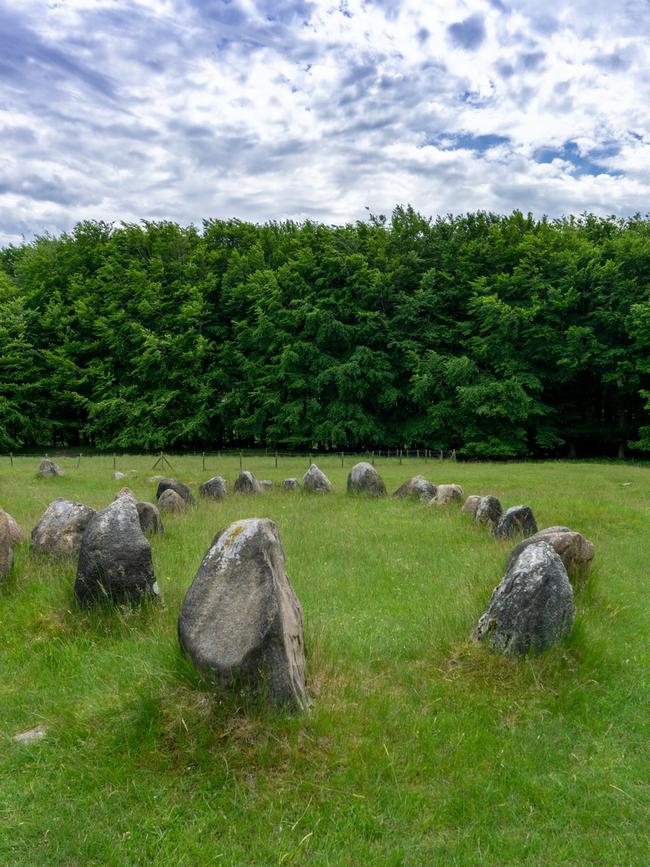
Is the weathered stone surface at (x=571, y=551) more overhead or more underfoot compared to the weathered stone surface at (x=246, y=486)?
more overhead

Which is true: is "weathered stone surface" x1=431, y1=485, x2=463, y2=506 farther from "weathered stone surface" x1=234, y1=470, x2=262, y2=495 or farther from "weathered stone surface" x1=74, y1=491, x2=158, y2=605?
"weathered stone surface" x1=74, y1=491, x2=158, y2=605

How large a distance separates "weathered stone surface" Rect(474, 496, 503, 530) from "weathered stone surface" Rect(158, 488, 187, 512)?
728 cm

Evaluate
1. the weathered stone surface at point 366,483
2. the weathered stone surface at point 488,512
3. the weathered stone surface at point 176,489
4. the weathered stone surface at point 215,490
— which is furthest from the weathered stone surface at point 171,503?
the weathered stone surface at point 488,512

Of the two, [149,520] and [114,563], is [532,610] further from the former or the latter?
[149,520]

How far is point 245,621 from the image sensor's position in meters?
5.20

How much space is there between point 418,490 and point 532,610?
38.7ft

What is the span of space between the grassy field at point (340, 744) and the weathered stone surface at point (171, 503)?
6.75 metres

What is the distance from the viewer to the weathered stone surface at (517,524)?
40.0ft

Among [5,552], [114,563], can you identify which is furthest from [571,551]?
[5,552]

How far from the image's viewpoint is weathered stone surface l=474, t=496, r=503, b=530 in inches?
551

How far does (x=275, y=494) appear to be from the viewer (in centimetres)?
1941

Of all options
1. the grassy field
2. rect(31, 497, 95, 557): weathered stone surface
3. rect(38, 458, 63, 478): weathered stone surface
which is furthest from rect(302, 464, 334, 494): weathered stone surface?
rect(38, 458, 63, 478): weathered stone surface

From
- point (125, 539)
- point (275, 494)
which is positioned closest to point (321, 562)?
point (125, 539)

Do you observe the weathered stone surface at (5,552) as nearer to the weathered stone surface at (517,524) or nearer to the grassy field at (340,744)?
the grassy field at (340,744)
